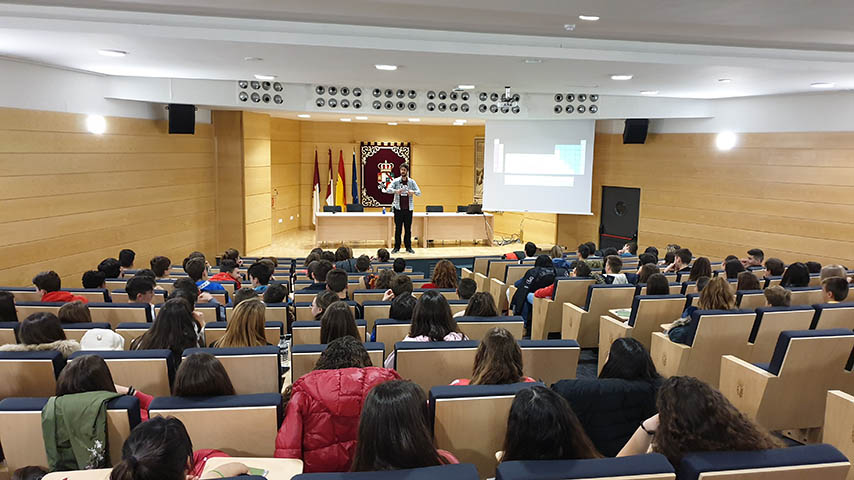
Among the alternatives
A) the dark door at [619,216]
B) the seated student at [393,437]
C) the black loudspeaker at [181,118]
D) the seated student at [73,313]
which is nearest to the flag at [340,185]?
the black loudspeaker at [181,118]

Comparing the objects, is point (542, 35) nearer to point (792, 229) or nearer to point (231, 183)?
point (792, 229)

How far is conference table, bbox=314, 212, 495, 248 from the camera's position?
13.4m

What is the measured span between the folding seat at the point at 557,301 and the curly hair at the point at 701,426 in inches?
172

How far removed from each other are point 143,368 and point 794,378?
13.9 feet

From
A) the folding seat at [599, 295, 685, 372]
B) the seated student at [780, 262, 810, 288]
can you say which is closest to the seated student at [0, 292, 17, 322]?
the folding seat at [599, 295, 685, 372]

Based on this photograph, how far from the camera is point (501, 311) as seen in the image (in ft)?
25.3

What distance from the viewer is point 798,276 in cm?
614

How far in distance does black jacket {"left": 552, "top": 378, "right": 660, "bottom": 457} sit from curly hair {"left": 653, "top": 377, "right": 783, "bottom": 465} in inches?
23.0

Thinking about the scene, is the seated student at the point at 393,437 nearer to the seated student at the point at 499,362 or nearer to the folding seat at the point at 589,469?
the folding seat at the point at 589,469

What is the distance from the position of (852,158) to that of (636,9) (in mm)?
6610

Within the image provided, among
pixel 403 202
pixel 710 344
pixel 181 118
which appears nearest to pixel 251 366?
pixel 710 344

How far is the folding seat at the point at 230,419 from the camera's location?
2.50 m

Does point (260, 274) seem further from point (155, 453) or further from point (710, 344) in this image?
point (155, 453)

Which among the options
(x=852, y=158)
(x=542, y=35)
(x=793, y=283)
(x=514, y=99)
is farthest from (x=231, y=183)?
(x=852, y=158)
